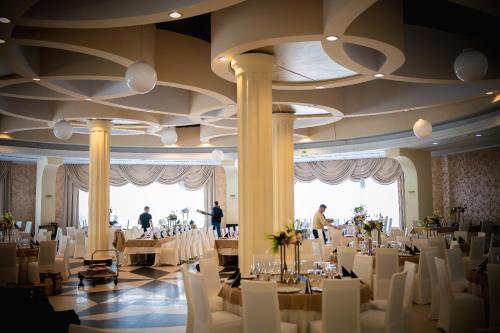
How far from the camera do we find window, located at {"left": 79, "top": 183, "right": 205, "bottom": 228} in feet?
62.1

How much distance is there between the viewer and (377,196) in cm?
1764

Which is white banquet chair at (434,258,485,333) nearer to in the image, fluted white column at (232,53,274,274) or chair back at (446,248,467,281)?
chair back at (446,248,467,281)

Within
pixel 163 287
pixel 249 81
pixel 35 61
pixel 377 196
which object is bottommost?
pixel 163 287

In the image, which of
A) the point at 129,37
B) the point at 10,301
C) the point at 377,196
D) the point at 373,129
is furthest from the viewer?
the point at 377,196

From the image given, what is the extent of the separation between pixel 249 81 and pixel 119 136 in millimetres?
9798

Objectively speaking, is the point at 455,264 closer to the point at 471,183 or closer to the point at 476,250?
the point at 476,250

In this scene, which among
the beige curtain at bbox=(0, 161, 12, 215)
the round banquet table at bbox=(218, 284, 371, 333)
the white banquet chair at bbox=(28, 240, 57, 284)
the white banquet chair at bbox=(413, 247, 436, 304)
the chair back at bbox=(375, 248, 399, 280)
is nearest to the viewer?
the round banquet table at bbox=(218, 284, 371, 333)

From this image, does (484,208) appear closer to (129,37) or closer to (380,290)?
(380,290)

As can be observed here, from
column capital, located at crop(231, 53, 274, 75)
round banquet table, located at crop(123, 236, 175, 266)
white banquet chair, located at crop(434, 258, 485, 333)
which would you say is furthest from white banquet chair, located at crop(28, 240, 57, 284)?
white banquet chair, located at crop(434, 258, 485, 333)

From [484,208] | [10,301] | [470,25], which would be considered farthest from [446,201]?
[10,301]

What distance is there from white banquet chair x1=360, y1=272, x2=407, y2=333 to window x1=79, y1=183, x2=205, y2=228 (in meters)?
14.9

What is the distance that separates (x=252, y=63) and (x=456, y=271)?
13.2 feet

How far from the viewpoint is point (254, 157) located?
642cm

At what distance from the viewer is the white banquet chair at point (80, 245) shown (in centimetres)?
1355
